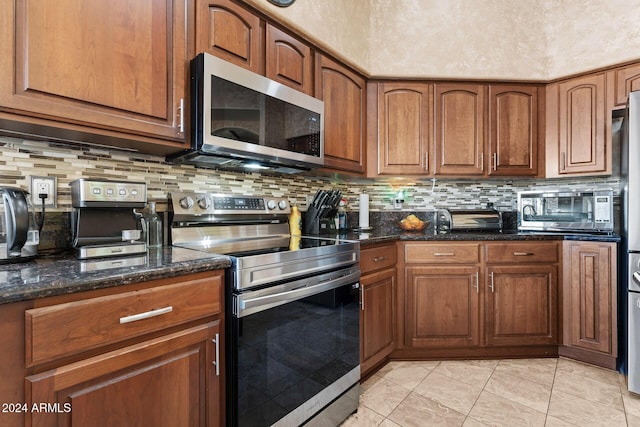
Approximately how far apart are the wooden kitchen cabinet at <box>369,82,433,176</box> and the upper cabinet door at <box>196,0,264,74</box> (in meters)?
1.13

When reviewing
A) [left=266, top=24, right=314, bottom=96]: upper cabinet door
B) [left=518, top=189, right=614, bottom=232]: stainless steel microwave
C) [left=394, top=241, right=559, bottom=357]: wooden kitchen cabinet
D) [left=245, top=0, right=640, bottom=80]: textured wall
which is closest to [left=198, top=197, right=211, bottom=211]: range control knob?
[left=266, top=24, right=314, bottom=96]: upper cabinet door

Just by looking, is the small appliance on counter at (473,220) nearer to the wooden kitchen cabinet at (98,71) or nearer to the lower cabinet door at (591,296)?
the lower cabinet door at (591,296)

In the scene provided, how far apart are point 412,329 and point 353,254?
907 mm

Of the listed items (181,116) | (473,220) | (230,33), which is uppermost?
(230,33)

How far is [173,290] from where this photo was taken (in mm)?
991

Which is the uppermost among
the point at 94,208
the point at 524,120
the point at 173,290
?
the point at 524,120

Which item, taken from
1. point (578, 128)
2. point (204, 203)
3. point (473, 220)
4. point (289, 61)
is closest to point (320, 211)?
point (204, 203)

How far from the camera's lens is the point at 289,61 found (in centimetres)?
182

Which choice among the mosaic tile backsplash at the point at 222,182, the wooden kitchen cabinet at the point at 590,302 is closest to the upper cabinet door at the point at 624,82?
the mosaic tile backsplash at the point at 222,182

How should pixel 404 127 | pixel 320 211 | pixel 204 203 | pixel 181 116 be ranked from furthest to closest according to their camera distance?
pixel 404 127, pixel 320 211, pixel 204 203, pixel 181 116

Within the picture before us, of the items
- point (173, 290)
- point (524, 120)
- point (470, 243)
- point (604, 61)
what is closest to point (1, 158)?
point (173, 290)

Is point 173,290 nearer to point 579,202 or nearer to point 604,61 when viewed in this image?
point 579,202

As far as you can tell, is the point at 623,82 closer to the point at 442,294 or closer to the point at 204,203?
the point at 442,294

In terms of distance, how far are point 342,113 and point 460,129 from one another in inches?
39.2
